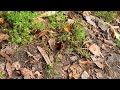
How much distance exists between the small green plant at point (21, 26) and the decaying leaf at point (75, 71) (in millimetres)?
633

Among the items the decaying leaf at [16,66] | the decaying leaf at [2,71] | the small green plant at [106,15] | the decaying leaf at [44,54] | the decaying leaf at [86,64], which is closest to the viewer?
the decaying leaf at [2,71]

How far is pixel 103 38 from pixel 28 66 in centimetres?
137

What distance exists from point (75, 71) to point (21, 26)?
87 cm

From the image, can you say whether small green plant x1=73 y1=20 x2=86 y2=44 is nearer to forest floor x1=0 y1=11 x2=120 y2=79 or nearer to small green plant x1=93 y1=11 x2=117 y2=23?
forest floor x1=0 y1=11 x2=120 y2=79

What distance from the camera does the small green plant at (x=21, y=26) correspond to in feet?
10.1

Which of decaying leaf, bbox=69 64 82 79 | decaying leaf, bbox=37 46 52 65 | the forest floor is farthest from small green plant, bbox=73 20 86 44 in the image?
decaying leaf, bbox=37 46 52 65

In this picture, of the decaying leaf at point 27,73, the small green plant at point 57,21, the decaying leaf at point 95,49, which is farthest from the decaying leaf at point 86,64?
the decaying leaf at point 27,73

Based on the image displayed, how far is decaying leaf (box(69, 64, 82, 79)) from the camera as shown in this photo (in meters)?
3.00

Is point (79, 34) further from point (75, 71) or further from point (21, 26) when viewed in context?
point (21, 26)

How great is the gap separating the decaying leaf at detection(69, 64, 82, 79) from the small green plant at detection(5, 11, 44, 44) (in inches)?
24.9

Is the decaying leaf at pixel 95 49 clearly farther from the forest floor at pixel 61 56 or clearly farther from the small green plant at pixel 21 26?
the small green plant at pixel 21 26

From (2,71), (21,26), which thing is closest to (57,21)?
(21,26)
